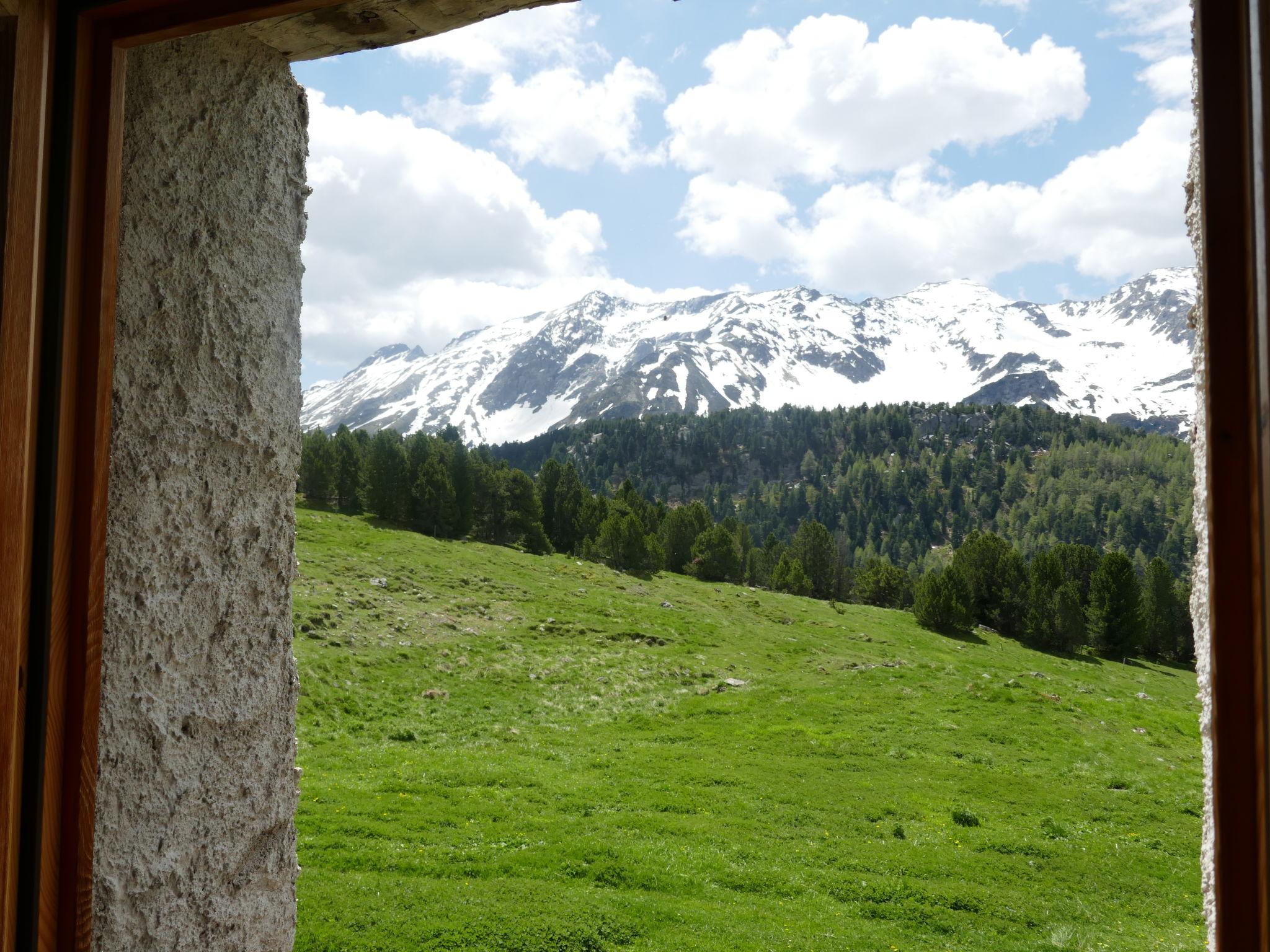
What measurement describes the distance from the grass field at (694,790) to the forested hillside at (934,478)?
95.5 metres

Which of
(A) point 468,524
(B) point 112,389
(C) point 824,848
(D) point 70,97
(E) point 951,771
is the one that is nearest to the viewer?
(D) point 70,97

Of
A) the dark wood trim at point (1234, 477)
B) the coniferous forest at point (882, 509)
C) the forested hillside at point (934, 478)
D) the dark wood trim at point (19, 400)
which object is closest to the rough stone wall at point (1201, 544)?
the dark wood trim at point (1234, 477)

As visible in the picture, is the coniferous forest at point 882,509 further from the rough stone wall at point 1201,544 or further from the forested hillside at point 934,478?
the rough stone wall at point 1201,544

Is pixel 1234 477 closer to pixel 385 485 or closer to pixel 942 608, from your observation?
pixel 942 608

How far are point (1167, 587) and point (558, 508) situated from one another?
152 ft

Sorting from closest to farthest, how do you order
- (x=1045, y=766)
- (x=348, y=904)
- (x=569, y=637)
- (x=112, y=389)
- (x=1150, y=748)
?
(x=112, y=389) → (x=348, y=904) → (x=1045, y=766) → (x=1150, y=748) → (x=569, y=637)

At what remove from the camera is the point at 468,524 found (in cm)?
5609

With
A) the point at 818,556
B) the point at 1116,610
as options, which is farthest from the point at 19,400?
the point at 818,556

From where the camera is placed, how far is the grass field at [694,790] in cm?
938

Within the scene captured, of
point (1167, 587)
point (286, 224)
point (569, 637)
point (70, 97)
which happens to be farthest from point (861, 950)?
point (1167, 587)

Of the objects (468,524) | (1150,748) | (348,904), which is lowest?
(1150,748)

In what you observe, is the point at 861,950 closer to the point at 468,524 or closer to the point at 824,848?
the point at 824,848

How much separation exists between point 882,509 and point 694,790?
15200 cm

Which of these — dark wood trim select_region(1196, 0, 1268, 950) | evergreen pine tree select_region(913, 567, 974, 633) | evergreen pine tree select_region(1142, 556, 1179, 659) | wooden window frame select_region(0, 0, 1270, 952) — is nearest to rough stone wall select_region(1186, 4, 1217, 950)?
wooden window frame select_region(0, 0, 1270, 952)
